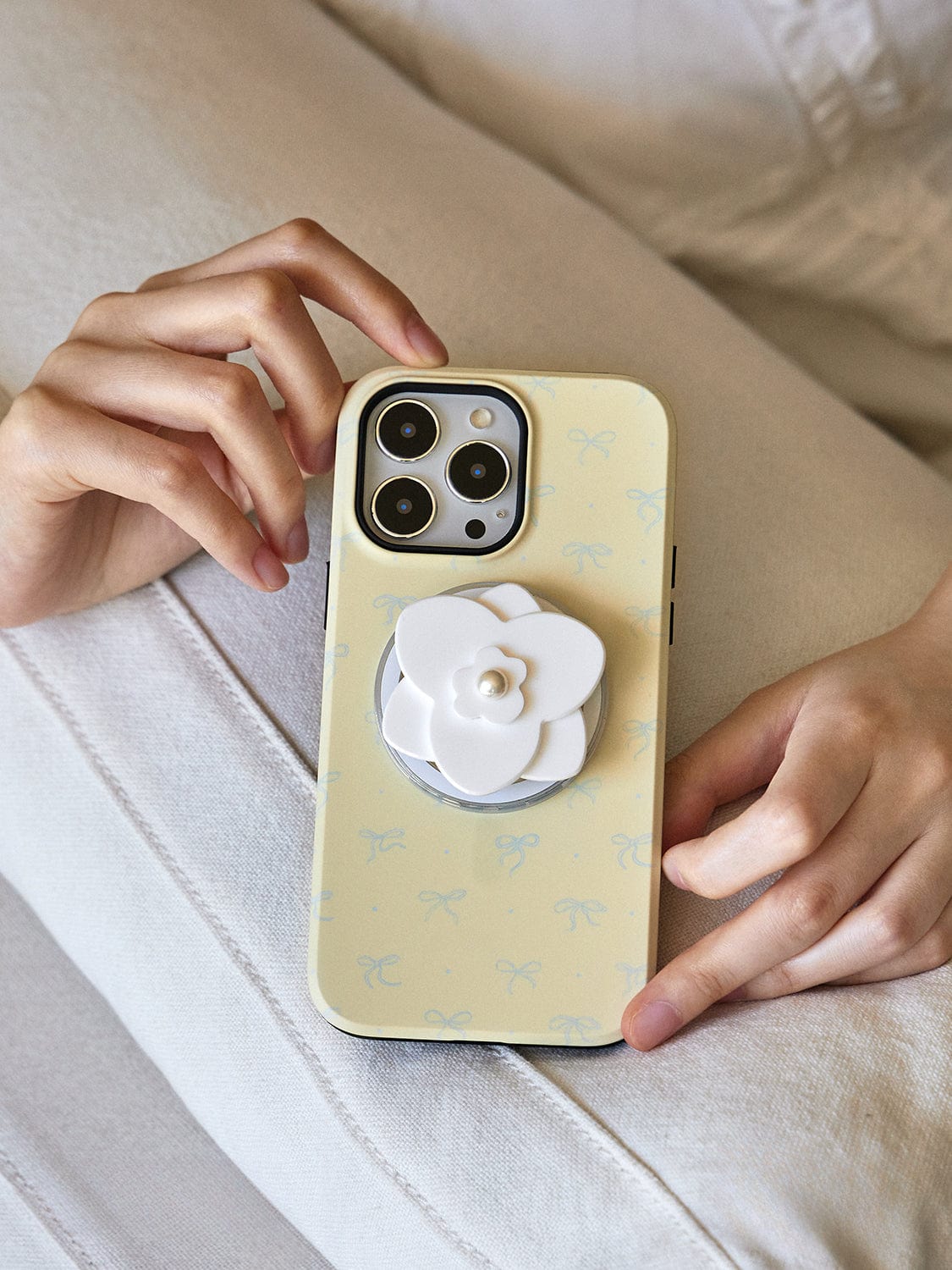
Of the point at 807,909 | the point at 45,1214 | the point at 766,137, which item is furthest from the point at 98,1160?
the point at 766,137

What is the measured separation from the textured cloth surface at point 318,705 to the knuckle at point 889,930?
0.03m

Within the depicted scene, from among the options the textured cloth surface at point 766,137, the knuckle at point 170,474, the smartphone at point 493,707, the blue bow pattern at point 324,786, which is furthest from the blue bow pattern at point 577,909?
the textured cloth surface at point 766,137

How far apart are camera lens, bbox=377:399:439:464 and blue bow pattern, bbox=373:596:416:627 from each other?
2.4 inches

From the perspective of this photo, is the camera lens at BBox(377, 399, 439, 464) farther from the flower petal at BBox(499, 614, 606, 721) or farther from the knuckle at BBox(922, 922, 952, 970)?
the knuckle at BBox(922, 922, 952, 970)

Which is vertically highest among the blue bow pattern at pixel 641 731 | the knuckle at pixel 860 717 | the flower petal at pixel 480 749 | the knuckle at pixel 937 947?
the flower petal at pixel 480 749

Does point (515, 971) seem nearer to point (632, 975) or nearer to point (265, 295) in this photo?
point (632, 975)

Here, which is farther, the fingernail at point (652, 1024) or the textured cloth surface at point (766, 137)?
the textured cloth surface at point (766, 137)

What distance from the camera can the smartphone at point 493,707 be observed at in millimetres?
447

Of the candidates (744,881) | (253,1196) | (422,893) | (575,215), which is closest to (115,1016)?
(253,1196)

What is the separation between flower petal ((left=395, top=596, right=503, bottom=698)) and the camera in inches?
17.7

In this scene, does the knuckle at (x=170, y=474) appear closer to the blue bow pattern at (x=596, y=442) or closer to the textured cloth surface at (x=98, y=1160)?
the blue bow pattern at (x=596, y=442)

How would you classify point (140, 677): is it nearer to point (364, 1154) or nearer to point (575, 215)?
point (364, 1154)

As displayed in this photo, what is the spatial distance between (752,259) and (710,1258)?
58cm

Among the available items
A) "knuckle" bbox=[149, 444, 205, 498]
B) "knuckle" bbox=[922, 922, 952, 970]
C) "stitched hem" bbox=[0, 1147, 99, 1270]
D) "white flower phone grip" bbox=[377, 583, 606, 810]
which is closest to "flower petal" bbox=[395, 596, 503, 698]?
"white flower phone grip" bbox=[377, 583, 606, 810]
